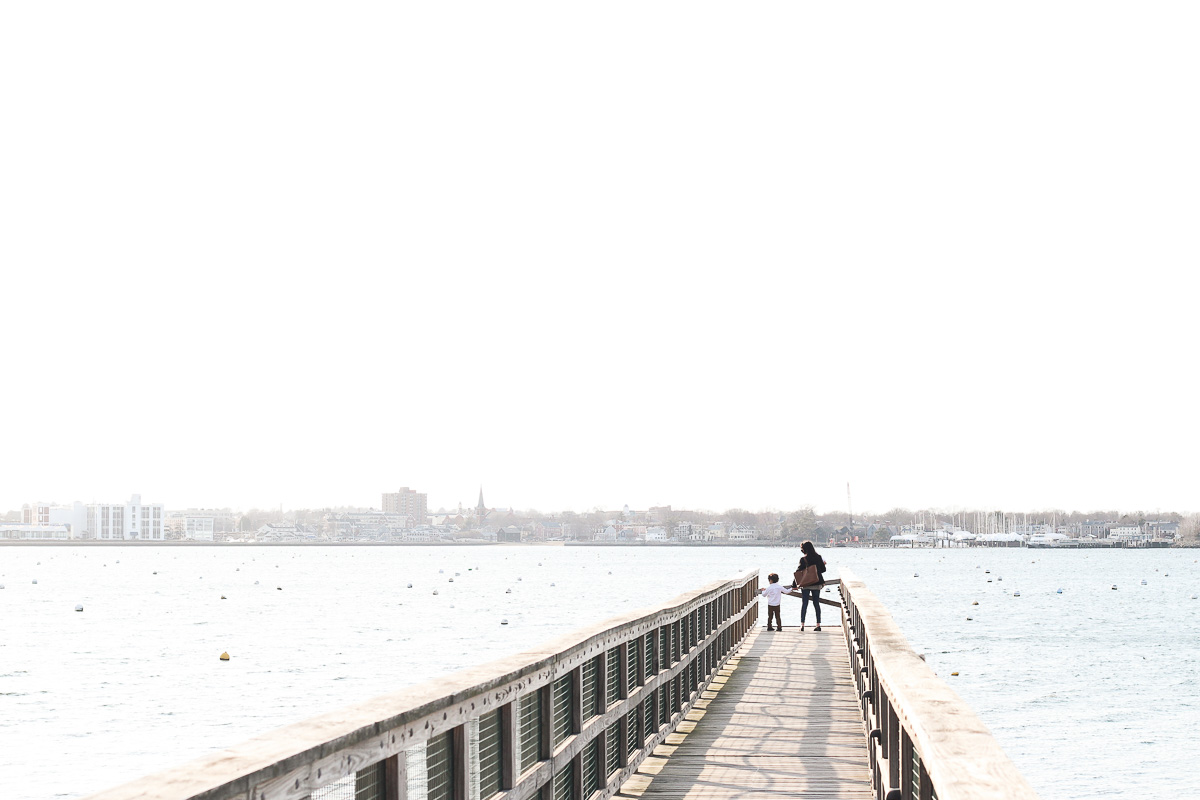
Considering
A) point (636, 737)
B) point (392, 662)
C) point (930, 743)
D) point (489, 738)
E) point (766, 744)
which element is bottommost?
point (392, 662)

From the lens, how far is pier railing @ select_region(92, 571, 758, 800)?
2.84m

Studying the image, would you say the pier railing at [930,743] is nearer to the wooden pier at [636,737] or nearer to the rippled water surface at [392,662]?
the wooden pier at [636,737]

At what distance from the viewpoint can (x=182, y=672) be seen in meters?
45.7

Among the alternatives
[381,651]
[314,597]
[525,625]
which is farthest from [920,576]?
[381,651]

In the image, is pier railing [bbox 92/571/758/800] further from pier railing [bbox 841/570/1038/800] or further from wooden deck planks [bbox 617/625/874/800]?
pier railing [bbox 841/570/1038/800]

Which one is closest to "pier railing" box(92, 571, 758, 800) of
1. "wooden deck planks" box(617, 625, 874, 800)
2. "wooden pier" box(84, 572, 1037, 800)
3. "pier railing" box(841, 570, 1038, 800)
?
"wooden pier" box(84, 572, 1037, 800)

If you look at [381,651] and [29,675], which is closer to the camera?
[29,675]

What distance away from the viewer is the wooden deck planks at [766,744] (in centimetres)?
855

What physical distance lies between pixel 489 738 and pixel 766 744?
241 inches

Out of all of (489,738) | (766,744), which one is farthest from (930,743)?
(766,744)

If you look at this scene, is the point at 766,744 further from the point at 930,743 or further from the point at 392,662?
the point at 392,662

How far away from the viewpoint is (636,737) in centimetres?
909

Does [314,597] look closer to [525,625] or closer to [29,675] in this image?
[525,625]

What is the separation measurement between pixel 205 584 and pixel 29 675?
83303 millimetres
